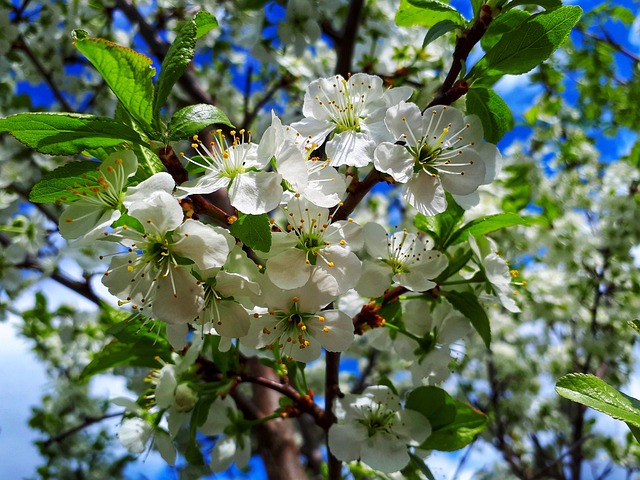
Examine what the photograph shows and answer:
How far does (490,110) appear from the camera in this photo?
92 cm

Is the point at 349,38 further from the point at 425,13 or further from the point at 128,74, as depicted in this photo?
the point at 128,74

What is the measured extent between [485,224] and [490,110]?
219 millimetres

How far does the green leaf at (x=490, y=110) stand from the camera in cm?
91

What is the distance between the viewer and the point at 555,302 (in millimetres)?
3057

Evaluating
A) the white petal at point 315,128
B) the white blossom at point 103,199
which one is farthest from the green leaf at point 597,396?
the white blossom at point 103,199

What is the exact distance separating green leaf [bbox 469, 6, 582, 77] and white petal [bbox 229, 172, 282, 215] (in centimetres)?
40

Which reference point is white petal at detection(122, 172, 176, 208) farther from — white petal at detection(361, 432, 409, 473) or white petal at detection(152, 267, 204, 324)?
white petal at detection(361, 432, 409, 473)

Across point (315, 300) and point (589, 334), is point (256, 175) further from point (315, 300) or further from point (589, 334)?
point (589, 334)

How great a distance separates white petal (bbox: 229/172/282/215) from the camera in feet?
2.43

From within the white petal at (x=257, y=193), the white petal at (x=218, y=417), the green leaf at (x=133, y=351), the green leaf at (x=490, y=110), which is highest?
the green leaf at (x=490, y=110)

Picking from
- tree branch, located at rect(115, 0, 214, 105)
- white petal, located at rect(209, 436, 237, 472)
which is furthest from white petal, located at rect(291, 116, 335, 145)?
tree branch, located at rect(115, 0, 214, 105)

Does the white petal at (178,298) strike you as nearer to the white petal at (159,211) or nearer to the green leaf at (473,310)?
the white petal at (159,211)

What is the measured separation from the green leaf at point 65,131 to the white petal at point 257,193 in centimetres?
17

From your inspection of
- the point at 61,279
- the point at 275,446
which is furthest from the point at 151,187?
the point at 61,279
